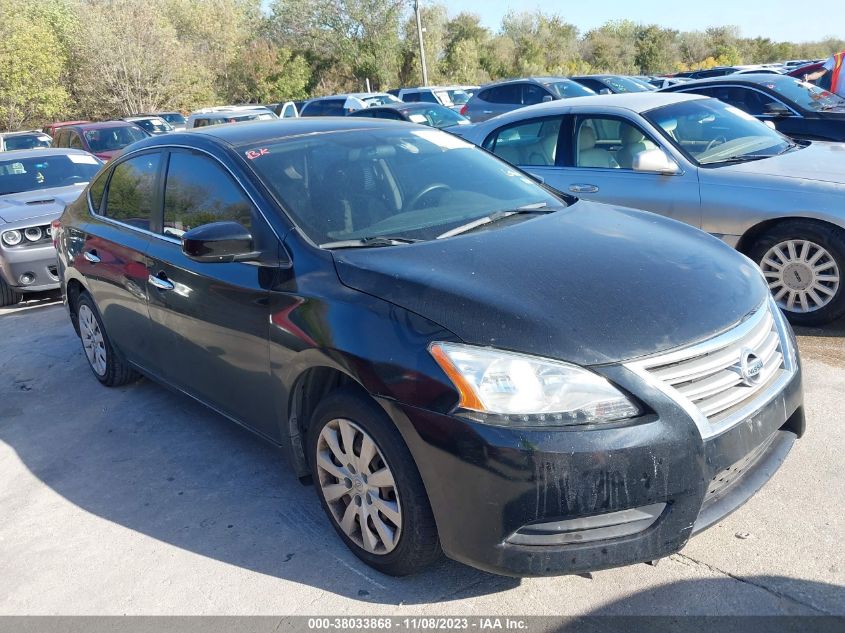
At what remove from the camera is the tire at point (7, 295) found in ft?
27.3

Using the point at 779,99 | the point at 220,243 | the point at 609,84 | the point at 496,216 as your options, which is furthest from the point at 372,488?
the point at 609,84

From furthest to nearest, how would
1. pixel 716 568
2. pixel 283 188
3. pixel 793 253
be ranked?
pixel 793 253 < pixel 283 188 < pixel 716 568

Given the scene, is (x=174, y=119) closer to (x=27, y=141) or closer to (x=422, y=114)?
(x=27, y=141)

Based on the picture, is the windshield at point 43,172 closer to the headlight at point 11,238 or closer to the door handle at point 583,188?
the headlight at point 11,238

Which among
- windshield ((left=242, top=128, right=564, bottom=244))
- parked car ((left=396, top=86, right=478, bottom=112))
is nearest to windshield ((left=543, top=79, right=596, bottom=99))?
parked car ((left=396, top=86, right=478, bottom=112))

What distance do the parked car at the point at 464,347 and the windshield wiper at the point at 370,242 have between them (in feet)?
0.07

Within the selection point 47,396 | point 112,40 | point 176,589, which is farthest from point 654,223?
point 112,40

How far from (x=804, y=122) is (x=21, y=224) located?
8270 mm

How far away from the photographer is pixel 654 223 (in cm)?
373

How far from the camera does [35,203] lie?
862 centimetres

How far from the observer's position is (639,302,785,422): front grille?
2.62 meters

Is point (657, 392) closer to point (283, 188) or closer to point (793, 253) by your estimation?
point (283, 188)

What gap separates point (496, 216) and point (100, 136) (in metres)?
13.8

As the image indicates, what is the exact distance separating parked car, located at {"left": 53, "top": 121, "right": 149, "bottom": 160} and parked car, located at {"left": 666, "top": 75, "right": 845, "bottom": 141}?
414 inches
